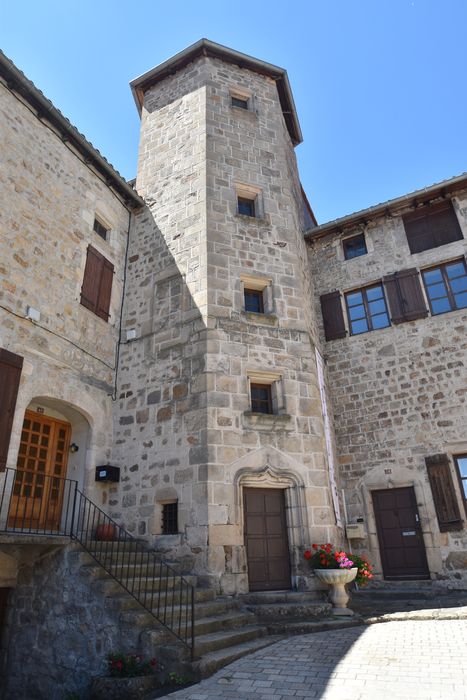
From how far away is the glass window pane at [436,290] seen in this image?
10810mm

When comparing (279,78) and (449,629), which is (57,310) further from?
(279,78)

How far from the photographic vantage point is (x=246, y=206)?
37.1 ft

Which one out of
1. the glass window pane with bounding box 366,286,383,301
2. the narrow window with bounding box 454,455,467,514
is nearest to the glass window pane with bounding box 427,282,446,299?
the glass window pane with bounding box 366,286,383,301

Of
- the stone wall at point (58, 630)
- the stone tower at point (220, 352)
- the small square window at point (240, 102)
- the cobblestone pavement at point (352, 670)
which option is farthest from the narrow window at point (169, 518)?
the small square window at point (240, 102)

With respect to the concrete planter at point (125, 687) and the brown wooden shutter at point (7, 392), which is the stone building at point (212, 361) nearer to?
the brown wooden shutter at point (7, 392)

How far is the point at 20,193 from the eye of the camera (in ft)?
27.5

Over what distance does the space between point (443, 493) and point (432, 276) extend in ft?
15.9

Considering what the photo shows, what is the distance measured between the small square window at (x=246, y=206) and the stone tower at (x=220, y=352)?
1.1 inches

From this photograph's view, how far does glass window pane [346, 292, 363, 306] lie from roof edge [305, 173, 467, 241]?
1885 mm

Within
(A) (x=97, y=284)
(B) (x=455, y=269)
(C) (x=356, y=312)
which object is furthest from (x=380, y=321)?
(A) (x=97, y=284)

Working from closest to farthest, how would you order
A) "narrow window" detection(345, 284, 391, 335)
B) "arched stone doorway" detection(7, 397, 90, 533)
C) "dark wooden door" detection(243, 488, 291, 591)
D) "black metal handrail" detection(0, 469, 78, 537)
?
"black metal handrail" detection(0, 469, 78, 537) → "arched stone doorway" detection(7, 397, 90, 533) → "dark wooden door" detection(243, 488, 291, 591) → "narrow window" detection(345, 284, 391, 335)

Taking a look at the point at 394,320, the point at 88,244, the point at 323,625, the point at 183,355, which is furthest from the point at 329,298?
the point at 323,625

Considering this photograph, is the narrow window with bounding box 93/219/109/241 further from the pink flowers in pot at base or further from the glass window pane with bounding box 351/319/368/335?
the pink flowers in pot at base

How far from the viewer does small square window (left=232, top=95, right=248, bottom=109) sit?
12688 mm
